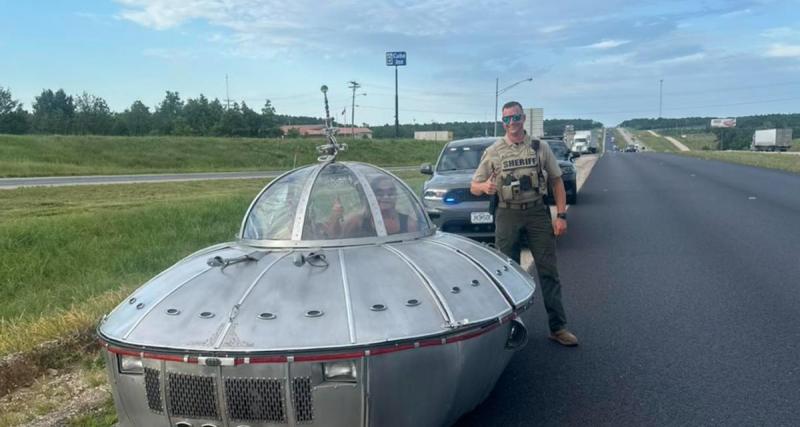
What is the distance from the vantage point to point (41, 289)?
10.3 metres

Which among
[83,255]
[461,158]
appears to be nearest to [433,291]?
[461,158]

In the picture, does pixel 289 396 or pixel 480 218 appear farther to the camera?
pixel 480 218

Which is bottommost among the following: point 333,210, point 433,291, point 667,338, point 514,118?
point 667,338

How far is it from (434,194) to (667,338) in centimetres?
583

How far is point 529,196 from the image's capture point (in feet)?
19.6

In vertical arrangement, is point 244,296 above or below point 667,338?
above

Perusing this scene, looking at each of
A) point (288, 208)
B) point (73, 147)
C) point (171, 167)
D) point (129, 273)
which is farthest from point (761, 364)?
point (73, 147)

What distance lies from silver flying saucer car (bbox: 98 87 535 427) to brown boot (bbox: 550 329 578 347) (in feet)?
5.09

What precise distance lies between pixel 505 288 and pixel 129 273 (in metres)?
7.85

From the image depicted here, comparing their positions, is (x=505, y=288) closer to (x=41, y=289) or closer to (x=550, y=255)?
(x=550, y=255)

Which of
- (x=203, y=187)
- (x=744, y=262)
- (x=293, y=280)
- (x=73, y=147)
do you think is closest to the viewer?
(x=293, y=280)

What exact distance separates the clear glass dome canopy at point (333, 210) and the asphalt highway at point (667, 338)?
1.33 meters

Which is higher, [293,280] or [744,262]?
[293,280]

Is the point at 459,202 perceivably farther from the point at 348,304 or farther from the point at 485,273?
the point at 348,304
